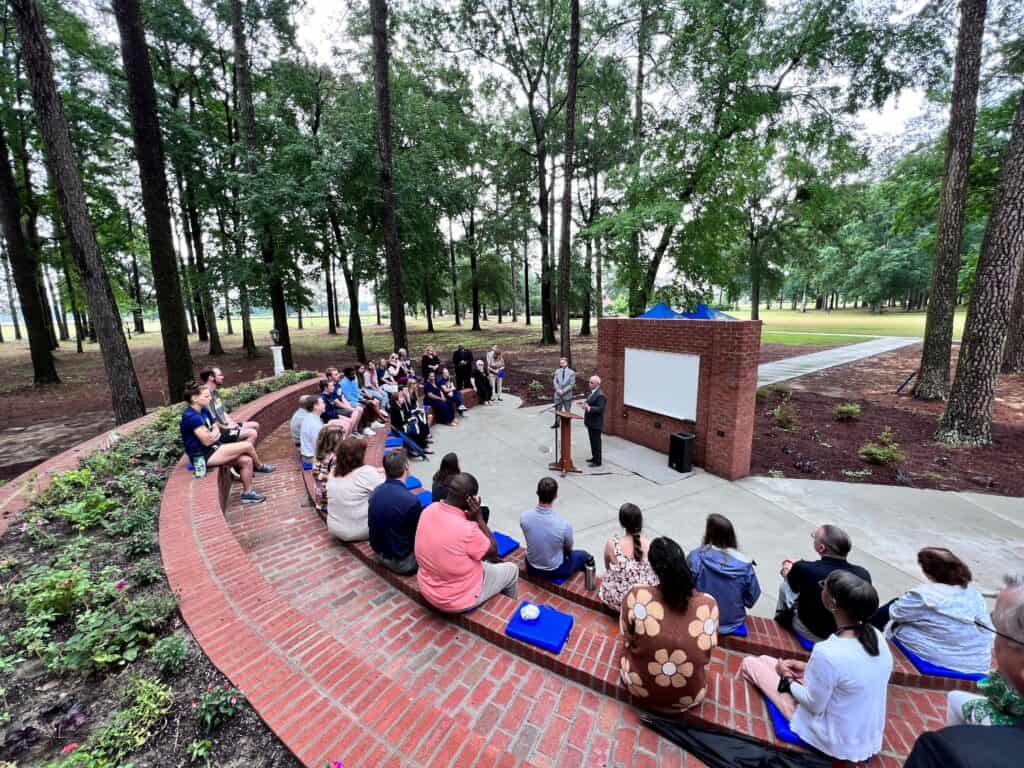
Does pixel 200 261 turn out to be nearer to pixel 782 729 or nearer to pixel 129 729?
pixel 129 729

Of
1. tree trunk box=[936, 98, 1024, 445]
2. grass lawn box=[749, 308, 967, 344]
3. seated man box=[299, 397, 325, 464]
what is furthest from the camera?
grass lawn box=[749, 308, 967, 344]

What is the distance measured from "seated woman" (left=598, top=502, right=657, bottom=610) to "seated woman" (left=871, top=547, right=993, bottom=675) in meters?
1.67

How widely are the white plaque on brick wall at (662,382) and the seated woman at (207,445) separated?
260 inches

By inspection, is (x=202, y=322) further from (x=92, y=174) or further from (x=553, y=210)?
(x=553, y=210)

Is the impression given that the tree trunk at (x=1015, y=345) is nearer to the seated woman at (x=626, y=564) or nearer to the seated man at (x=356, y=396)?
the seated woman at (x=626, y=564)

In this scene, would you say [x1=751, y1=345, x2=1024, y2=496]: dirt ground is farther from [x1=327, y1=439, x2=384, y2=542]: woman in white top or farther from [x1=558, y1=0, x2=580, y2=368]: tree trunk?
[x1=327, y1=439, x2=384, y2=542]: woman in white top

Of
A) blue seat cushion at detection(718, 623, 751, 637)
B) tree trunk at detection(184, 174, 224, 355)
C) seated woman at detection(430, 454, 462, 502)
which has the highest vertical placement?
tree trunk at detection(184, 174, 224, 355)

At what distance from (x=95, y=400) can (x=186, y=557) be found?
13.9 m

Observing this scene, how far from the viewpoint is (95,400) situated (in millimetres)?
12703

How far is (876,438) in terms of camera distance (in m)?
8.32

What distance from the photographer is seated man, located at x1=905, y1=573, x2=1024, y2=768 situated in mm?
1012

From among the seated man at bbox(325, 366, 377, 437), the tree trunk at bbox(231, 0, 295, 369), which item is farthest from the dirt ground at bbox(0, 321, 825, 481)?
the seated man at bbox(325, 366, 377, 437)

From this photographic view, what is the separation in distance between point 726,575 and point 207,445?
5.27 metres

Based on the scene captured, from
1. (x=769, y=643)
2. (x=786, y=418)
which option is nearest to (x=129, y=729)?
(x=769, y=643)
